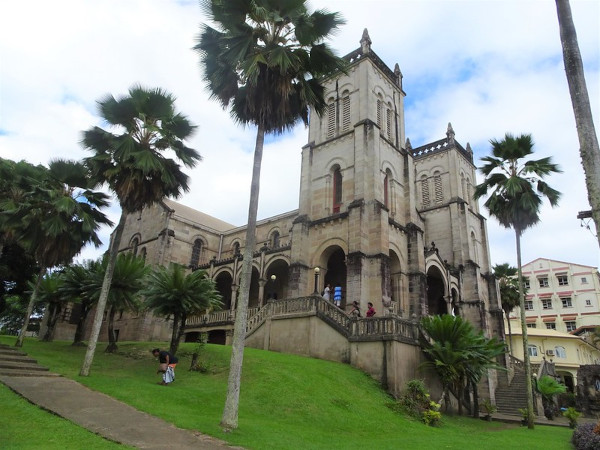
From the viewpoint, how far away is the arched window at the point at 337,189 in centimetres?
2950

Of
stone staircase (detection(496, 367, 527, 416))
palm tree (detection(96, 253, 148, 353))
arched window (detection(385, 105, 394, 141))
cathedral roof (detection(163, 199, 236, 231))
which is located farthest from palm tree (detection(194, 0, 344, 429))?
cathedral roof (detection(163, 199, 236, 231))

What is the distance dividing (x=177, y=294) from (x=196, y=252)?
24841 mm

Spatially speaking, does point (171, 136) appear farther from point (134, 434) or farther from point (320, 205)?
point (320, 205)

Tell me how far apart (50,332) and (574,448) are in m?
22.8

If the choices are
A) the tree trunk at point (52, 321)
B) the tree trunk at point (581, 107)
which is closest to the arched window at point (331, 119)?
the tree trunk at point (52, 321)

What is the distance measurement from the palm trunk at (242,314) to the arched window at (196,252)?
28819 millimetres

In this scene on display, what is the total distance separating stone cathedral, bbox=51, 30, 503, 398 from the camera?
2152 cm

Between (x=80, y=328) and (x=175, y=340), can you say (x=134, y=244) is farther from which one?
(x=175, y=340)

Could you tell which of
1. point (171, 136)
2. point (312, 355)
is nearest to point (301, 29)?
point (171, 136)

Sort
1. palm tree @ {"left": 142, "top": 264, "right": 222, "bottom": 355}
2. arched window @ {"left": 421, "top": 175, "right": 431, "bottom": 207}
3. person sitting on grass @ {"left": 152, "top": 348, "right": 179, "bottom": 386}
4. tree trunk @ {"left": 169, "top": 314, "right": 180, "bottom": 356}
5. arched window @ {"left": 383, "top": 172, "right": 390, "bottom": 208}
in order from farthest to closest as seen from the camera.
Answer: arched window @ {"left": 421, "top": 175, "right": 431, "bottom": 207} → arched window @ {"left": 383, "top": 172, "right": 390, "bottom": 208} → palm tree @ {"left": 142, "top": 264, "right": 222, "bottom": 355} → tree trunk @ {"left": 169, "top": 314, "right": 180, "bottom": 356} → person sitting on grass @ {"left": 152, "top": 348, "right": 179, "bottom": 386}

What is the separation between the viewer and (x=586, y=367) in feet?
111

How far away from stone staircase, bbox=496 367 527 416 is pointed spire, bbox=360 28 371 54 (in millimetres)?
25937

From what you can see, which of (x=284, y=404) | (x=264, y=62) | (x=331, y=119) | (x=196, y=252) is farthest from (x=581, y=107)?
(x=196, y=252)

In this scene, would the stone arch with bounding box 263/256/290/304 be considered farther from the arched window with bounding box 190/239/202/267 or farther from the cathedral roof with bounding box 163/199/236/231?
the cathedral roof with bounding box 163/199/236/231
